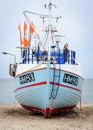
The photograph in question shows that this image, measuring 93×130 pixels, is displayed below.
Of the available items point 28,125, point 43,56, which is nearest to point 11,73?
point 43,56

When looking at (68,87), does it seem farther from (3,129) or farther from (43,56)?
(3,129)

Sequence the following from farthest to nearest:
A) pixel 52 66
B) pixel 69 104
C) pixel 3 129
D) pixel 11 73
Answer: pixel 11 73, pixel 69 104, pixel 52 66, pixel 3 129

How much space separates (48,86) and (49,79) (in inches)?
16.4

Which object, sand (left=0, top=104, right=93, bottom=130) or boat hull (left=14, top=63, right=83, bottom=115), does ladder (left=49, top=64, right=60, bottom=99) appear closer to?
boat hull (left=14, top=63, right=83, bottom=115)

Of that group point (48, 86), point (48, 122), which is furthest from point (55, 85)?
point (48, 122)

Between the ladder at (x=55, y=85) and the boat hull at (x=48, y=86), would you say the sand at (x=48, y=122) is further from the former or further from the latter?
the ladder at (x=55, y=85)

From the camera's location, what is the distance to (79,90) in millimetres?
27312

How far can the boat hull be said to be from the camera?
25016 mm

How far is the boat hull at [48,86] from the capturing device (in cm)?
2502

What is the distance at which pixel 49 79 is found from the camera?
2495 cm

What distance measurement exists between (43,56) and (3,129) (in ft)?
23.6

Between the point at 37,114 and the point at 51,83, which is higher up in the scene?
the point at 51,83

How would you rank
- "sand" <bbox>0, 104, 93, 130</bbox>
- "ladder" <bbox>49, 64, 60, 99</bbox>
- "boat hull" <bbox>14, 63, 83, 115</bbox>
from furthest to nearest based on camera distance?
"ladder" <bbox>49, 64, 60, 99</bbox>
"boat hull" <bbox>14, 63, 83, 115</bbox>
"sand" <bbox>0, 104, 93, 130</bbox>

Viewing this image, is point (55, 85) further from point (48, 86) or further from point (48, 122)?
point (48, 122)
